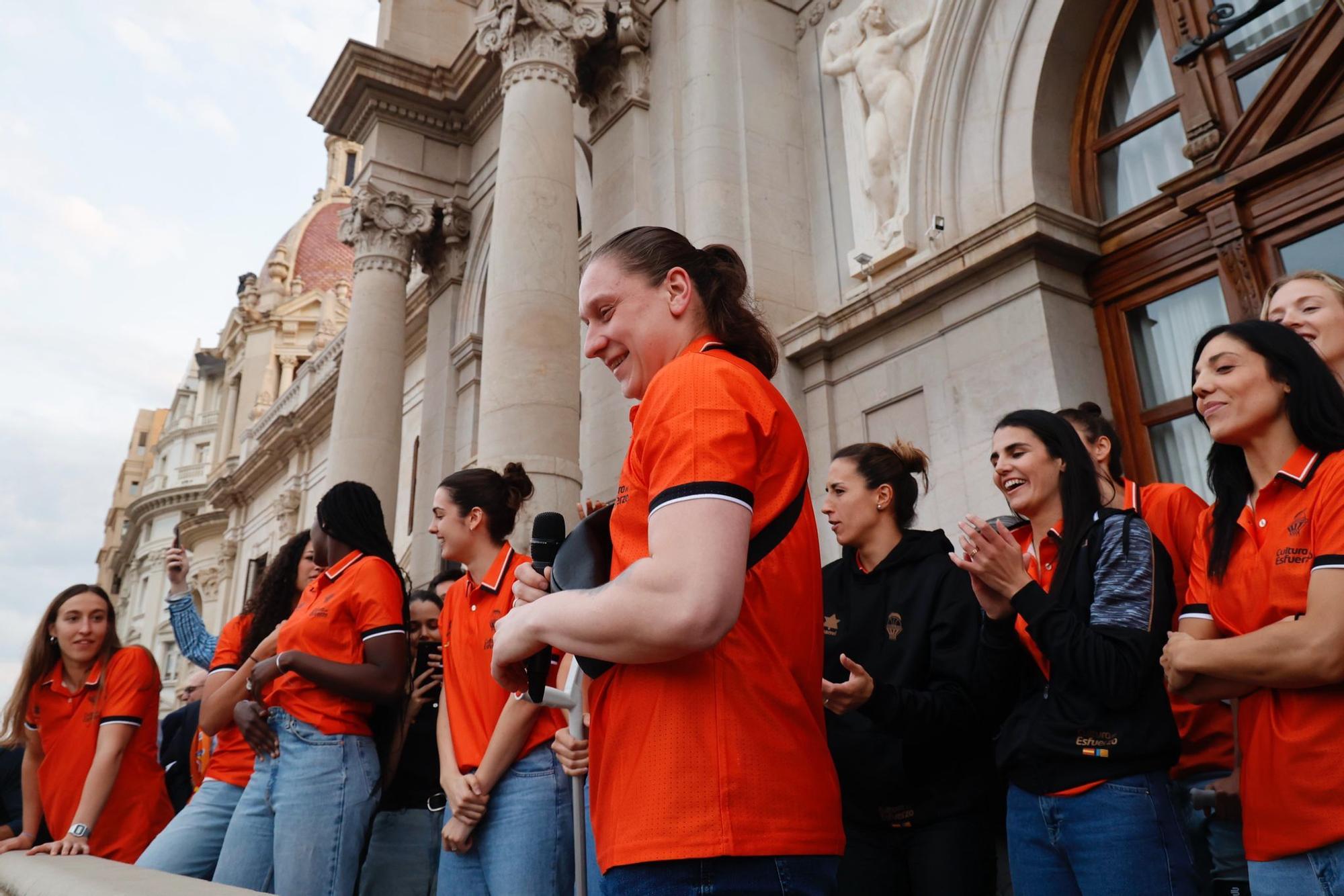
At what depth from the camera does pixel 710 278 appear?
84.4 inches

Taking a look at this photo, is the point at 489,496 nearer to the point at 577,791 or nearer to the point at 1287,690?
the point at 577,791

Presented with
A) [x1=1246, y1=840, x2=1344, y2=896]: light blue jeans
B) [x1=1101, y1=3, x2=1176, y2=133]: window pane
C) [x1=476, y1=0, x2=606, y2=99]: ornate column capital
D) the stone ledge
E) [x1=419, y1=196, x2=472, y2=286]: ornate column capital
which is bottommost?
[x1=1246, y1=840, x2=1344, y2=896]: light blue jeans

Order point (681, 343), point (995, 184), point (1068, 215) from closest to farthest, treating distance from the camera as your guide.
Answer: point (681, 343), point (1068, 215), point (995, 184)

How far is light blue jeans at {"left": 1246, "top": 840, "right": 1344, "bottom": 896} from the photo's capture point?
220 cm

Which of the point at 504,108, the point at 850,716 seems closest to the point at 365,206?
the point at 504,108

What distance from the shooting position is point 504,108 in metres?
10.4

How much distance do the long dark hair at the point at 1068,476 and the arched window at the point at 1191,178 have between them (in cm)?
377

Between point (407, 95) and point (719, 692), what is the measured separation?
572 inches

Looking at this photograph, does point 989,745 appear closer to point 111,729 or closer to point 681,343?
point 681,343

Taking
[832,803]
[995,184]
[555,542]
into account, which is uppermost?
[995,184]

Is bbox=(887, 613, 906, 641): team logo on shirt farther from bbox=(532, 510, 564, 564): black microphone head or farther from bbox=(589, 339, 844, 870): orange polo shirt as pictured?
bbox=(589, 339, 844, 870): orange polo shirt

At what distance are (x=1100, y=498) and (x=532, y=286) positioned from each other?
691 cm

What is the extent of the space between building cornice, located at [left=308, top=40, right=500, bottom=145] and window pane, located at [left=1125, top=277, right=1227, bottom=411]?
957 cm

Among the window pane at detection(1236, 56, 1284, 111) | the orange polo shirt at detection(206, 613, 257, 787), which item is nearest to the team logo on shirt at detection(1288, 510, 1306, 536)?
the orange polo shirt at detection(206, 613, 257, 787)
